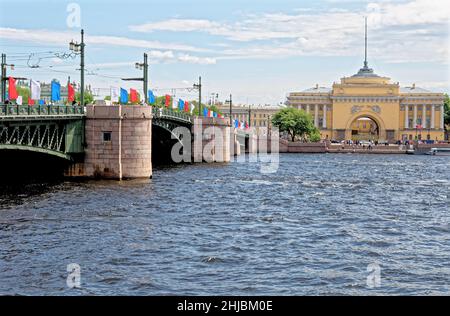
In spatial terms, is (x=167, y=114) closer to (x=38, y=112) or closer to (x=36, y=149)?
(x=38, y=112)

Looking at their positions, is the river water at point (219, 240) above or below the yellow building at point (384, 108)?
below

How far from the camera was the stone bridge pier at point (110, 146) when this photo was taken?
37.2 meters

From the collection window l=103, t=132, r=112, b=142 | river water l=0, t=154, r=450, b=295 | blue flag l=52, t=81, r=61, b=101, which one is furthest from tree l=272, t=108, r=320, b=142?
blue flag l=52, t=81, r=61, b=101

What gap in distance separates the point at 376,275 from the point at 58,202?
49.1 feet

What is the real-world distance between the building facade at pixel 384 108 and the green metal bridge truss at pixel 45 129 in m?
89.2

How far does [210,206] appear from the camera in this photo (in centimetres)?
2895

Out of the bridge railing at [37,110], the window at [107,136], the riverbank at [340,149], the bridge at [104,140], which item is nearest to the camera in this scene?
the bridge railing at [37,110]

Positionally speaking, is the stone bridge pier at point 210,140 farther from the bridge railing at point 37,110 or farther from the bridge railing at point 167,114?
the bridge railing at point 37,110

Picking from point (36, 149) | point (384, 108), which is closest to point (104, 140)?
point (36, 149)

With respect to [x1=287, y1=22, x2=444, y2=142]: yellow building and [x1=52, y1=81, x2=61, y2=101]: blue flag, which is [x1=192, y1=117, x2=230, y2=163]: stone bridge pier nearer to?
[x1=52, y1=81, x2=61, y2=101]: blue flag

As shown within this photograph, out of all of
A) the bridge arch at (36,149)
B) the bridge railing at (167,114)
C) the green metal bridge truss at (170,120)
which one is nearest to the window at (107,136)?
the bridge arch at (36,149)

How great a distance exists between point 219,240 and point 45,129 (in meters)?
15.4

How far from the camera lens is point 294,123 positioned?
4094 inches
